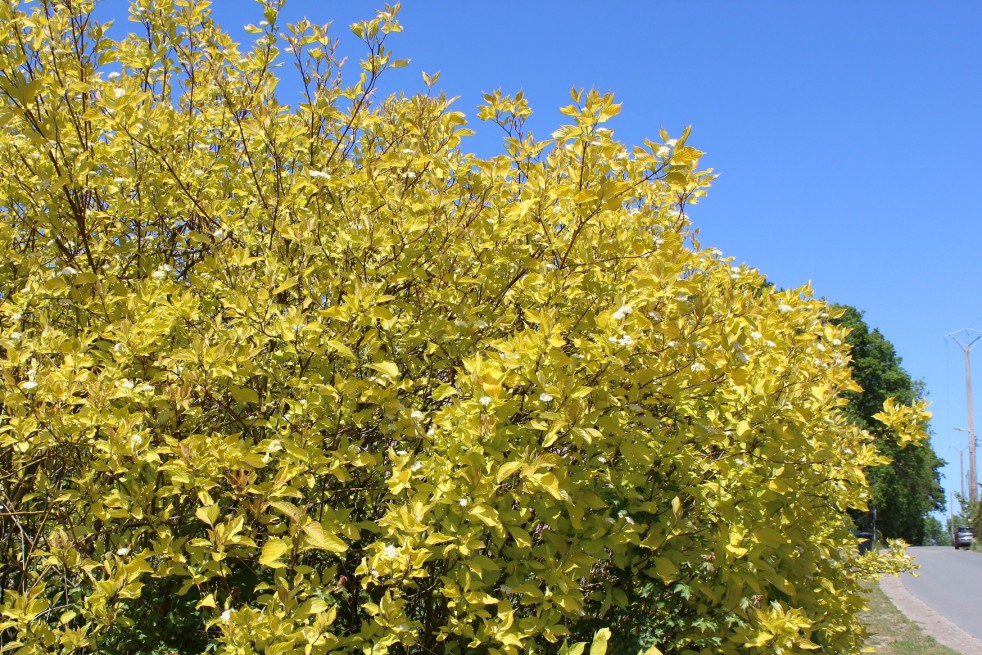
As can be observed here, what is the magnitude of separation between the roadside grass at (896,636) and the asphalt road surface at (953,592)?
0.73m

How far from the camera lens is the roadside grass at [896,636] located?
27.7ft

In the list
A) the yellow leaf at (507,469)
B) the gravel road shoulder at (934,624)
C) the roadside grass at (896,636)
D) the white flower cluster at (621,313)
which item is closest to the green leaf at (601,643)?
the yellow leaf at (507,469)

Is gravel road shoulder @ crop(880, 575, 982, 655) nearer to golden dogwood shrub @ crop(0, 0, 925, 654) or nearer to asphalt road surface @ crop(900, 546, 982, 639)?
asphalt road surface @ crop(900, 546, 982, 639)

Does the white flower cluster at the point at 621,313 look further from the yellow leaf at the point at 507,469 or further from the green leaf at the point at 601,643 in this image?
the green leaf at the point at 601,643

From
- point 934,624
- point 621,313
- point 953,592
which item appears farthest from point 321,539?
point 953,592

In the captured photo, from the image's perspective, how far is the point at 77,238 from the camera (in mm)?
2848

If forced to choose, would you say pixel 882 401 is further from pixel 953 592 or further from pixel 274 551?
pixel 274 551

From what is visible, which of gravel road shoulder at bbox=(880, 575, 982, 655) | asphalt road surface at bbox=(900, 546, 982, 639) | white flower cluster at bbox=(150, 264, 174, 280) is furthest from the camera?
asphalt road surface at bbox=(900, 546, 982, 639)

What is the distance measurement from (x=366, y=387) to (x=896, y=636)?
32.1 ft

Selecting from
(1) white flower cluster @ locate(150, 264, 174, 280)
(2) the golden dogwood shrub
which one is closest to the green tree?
(2) the golden dogwood shrub

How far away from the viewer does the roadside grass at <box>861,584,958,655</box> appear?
332 inches

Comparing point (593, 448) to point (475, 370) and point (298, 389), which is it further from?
point (298, 389)

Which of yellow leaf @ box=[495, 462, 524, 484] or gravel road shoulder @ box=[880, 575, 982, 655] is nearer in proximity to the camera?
yellow leaf @ box=[495, 462, 524, 484]

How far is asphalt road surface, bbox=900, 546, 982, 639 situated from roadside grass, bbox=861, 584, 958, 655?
0.73 m
